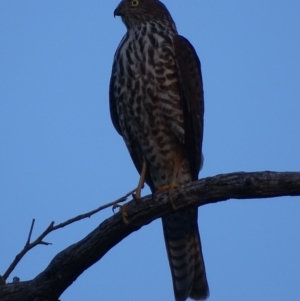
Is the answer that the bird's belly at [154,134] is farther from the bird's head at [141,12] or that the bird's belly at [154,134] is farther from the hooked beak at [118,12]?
the hooked beak at [118,12]

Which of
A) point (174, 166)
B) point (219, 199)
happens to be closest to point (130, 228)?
point (219, 199)

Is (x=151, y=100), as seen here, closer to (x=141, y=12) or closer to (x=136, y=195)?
(x=136, y=195)

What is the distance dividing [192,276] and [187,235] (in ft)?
1.31

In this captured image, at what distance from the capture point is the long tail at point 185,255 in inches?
245

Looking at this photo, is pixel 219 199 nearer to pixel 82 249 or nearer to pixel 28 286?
pixel 82 249

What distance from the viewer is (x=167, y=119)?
19.8 ft

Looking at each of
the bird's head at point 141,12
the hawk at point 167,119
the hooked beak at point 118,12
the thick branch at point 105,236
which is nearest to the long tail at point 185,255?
the hawk at point 167,119

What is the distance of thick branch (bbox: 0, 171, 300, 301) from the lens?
14.9 feet

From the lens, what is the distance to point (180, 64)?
20.1 ft

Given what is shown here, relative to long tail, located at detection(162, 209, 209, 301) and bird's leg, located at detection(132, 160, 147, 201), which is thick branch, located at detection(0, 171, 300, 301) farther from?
long tail, located at detection(162, 209, 209, 301)

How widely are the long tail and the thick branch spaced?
137 centimetres

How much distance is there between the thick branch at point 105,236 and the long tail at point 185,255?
1.37 metres

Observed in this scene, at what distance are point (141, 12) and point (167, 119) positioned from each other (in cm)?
148

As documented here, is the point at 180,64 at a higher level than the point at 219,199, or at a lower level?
higher
